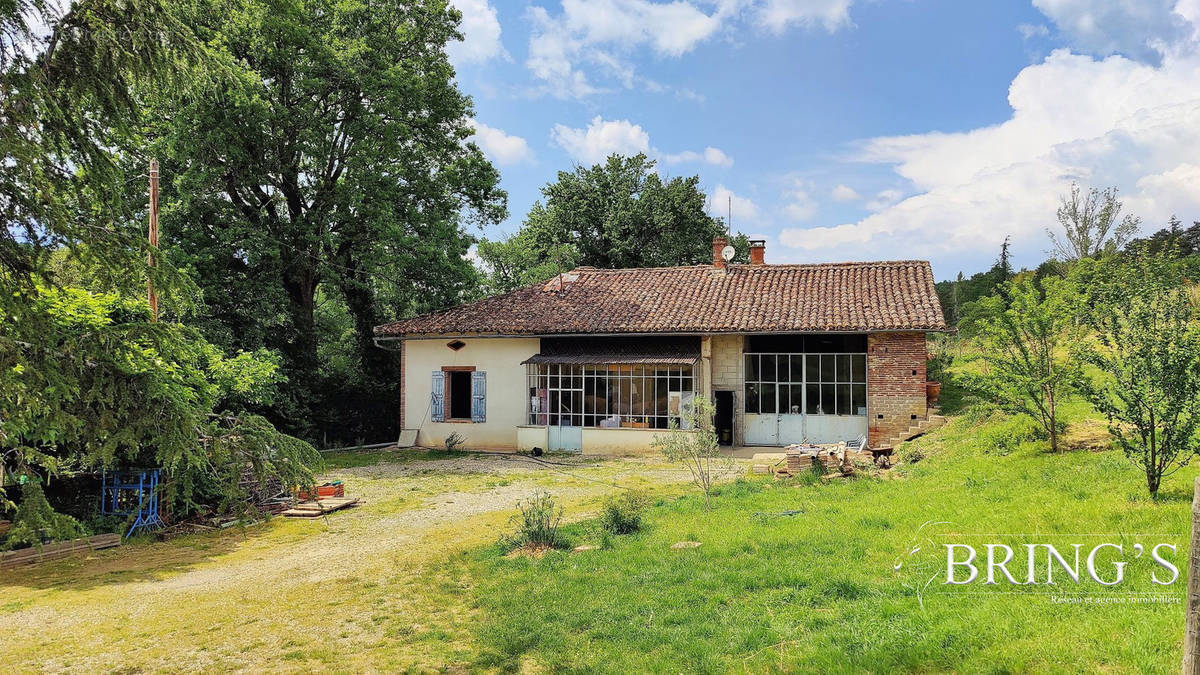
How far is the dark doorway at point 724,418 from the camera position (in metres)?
18.8

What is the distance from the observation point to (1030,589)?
17.4 ft

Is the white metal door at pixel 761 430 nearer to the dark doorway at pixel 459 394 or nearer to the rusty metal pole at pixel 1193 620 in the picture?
the dark doorway at pixel 459 394

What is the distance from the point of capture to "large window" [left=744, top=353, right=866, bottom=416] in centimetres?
1780

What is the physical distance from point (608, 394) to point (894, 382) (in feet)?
23.9

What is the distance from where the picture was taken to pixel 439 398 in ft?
67.4

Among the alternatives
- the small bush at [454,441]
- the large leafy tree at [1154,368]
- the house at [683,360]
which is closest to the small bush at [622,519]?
the large leafy tree at [1154,368]

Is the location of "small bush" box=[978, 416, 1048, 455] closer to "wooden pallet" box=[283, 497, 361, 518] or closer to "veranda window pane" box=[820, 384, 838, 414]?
"veranda window pane" box=[820, 384, 838, 414]

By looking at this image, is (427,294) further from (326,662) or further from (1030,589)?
(1030,589)

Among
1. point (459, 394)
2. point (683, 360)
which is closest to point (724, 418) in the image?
point (683, 360)

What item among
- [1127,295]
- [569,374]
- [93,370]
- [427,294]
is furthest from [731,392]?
[93,370]

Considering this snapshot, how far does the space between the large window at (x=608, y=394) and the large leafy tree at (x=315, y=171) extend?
189 inches

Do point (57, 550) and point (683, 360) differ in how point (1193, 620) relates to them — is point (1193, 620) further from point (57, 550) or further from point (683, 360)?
point (683, 360)

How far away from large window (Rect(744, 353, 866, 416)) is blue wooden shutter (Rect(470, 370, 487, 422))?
24.4 ft

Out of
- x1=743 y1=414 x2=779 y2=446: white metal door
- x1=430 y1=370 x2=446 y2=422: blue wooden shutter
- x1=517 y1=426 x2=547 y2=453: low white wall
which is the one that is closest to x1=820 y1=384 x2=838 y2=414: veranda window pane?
x1=743 y1=414 x2=779 y2=446: white metal door
